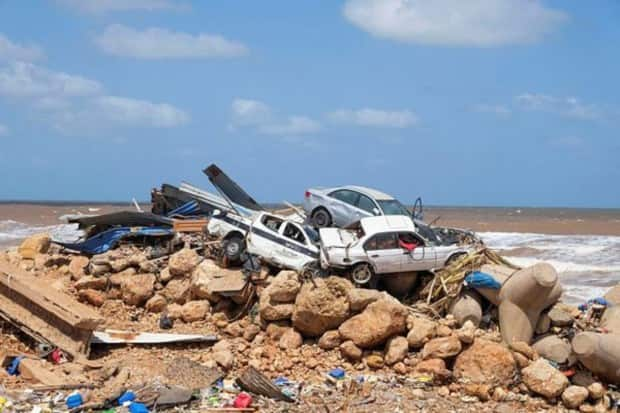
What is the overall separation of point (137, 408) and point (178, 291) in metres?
5.04

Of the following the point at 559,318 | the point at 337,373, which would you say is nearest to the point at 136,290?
the point at 337,373

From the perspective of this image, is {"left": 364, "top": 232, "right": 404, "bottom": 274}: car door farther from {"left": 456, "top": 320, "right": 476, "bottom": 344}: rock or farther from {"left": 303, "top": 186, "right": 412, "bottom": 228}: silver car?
{"left": 303, "top": 186, "right": 412, "bottom": 228}: silver car

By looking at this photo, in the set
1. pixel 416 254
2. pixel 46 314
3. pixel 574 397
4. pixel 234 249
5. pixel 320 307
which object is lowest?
pixel 574 397

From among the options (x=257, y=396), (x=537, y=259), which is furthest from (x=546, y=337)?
(x=537, y=259)

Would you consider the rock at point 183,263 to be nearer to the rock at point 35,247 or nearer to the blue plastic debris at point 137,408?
the rock at point 35,247

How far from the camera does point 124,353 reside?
12.4m

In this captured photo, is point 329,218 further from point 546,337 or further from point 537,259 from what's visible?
point 537,259

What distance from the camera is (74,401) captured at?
9.90 m

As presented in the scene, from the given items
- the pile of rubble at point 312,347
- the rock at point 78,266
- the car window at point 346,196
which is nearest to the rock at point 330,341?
the pile of rubble at point 312,347

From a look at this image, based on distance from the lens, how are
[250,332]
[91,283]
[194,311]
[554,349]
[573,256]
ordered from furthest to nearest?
[573,256], [91,283], [194,311], [250,332], [554,349]

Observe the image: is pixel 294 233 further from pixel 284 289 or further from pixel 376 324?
pixel 376 324

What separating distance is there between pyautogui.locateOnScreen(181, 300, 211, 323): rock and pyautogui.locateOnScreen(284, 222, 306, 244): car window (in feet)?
7.59

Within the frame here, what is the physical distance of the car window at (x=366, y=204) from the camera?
57.6 feet

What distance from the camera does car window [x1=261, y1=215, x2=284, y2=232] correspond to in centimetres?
1532
